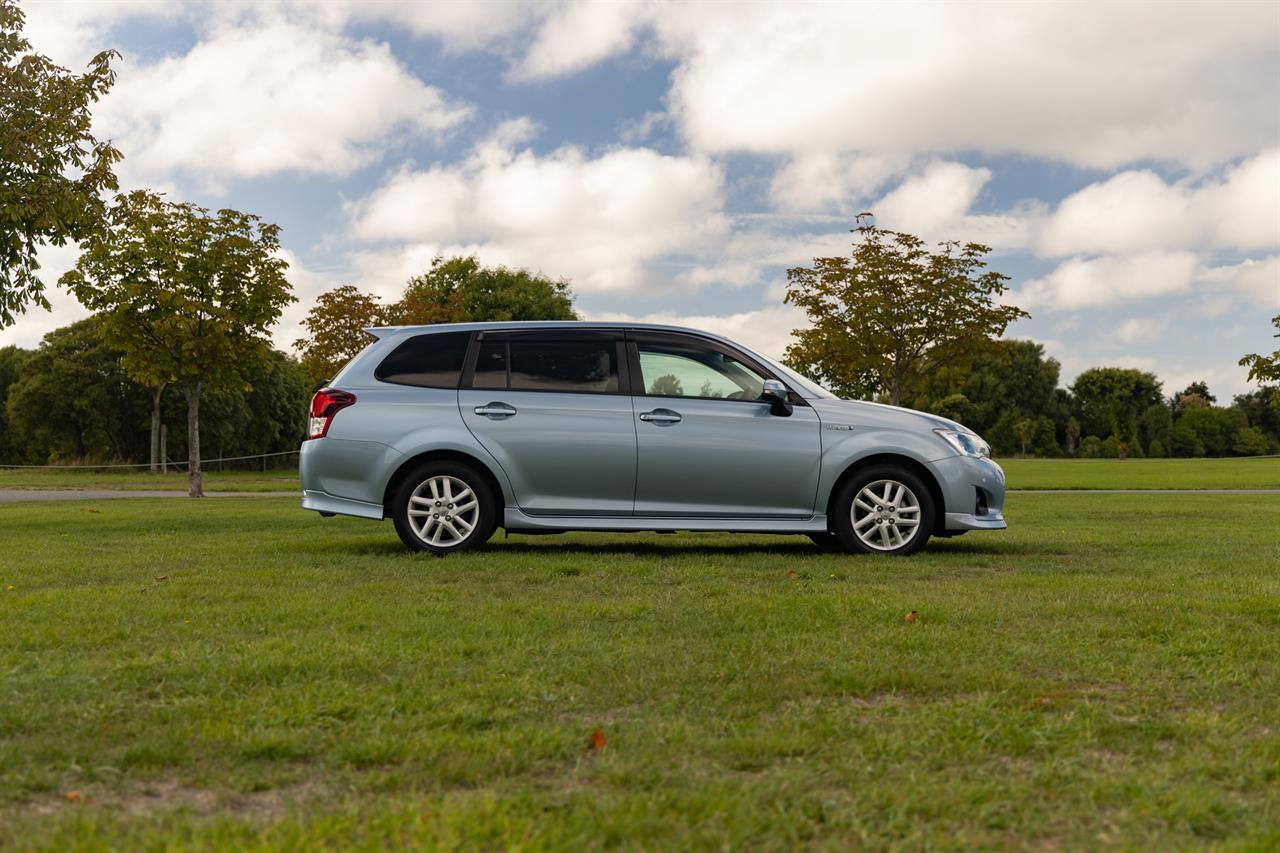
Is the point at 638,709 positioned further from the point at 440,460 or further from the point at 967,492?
the point at 967,492

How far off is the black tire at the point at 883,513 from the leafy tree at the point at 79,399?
55271mm

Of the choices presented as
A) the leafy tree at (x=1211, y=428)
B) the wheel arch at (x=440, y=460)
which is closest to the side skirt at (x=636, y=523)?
the wheel arch at (x=440, y=460)

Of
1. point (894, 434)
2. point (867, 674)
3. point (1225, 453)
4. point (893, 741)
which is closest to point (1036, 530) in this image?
point (894, 434)

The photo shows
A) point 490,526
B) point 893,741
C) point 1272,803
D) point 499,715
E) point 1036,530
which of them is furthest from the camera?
point 1036,530

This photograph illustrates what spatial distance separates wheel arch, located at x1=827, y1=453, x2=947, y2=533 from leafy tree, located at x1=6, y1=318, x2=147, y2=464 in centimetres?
5518

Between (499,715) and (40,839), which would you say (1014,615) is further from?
(40,839)

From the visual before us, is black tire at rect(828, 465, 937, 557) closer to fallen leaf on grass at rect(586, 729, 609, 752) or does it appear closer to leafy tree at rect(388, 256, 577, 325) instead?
fallen leaf on grass at rect(586, 729, 609, 752)

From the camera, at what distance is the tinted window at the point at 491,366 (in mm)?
9797

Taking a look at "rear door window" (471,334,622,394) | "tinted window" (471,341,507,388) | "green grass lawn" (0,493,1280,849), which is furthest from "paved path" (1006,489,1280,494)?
"tinted window" (471,341,507,388)

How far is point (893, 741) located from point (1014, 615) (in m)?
2.86

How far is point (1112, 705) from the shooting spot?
4270 mm

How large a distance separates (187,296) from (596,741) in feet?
82.5

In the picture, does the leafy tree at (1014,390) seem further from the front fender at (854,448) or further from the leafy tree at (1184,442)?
the front fender at (854,448)

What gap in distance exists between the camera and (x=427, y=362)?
9.87 metres
